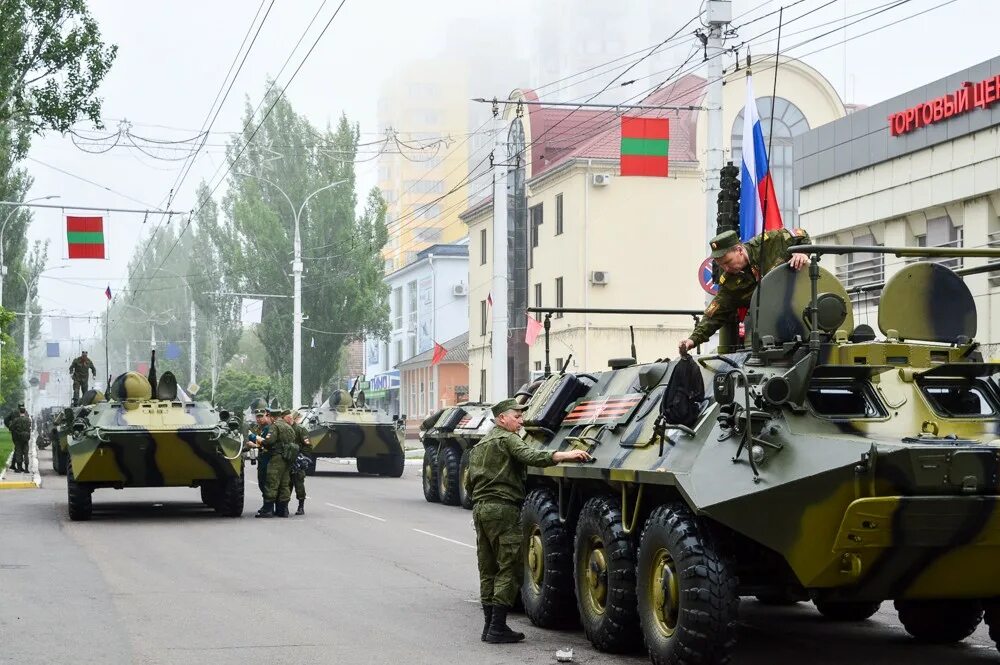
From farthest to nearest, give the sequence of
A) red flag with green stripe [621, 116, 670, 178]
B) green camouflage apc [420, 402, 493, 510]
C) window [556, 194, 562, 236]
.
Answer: window [556, 194, 562, 236]
green camouflage apc [420, 402, 493, 510]
red flag with green stripe [621, 116, 670, 178]

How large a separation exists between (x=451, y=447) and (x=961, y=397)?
15516 millimetres

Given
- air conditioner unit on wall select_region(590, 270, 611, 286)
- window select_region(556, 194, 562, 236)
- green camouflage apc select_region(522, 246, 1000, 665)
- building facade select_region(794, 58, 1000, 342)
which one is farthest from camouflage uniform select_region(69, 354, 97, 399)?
green camouflage apc select_region(522, 246, 1000, 665)

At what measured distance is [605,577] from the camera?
31.0ft

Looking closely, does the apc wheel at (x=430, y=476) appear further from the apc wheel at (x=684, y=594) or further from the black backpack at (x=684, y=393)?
the apc wheel at (x=684, y=594)

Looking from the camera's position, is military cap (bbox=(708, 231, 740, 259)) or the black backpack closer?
the black backpack

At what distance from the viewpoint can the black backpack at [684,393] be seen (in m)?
8.81

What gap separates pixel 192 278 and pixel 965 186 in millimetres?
55989

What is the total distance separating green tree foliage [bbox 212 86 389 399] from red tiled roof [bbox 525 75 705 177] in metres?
11.6

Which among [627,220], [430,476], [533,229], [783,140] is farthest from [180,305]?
[430,476]

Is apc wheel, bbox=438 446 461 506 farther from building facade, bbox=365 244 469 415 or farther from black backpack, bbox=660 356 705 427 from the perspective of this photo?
building facade, bbox=365 244 469 415

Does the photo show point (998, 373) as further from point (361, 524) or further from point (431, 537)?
point (361, 524)

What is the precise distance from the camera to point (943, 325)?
9.14m

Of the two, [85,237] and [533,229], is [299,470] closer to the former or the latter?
[85,237]

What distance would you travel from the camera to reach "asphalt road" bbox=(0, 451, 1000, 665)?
31.3 feet
